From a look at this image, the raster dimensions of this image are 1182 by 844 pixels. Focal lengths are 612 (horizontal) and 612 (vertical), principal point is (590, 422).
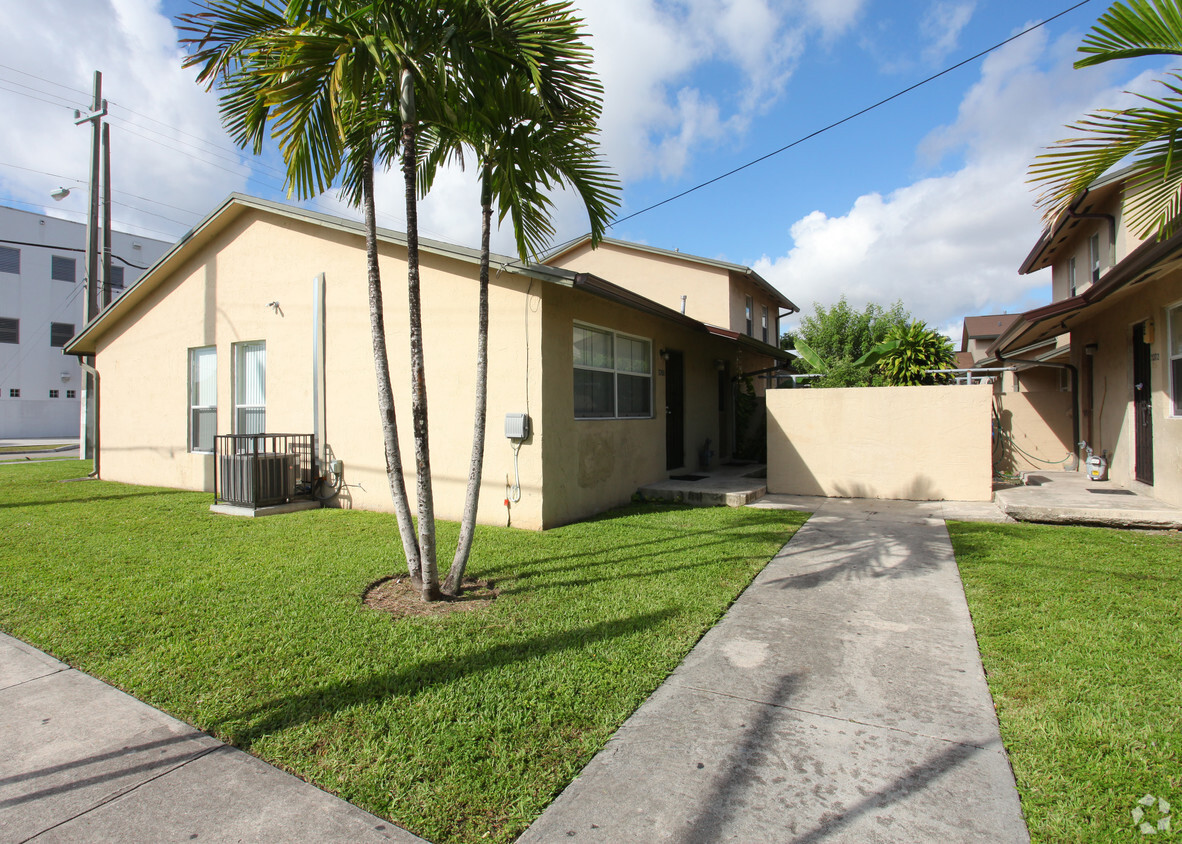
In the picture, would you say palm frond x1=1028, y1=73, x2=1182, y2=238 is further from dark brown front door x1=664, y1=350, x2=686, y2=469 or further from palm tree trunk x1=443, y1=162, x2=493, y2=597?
dark brown front door x1=664, y1=350, x2=686, y2=469

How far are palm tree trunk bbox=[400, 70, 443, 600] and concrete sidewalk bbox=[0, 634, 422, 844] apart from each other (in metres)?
1.93

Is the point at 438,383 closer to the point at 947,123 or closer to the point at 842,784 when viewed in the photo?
the point at 842,784

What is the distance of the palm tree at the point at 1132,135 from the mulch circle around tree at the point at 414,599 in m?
5.23

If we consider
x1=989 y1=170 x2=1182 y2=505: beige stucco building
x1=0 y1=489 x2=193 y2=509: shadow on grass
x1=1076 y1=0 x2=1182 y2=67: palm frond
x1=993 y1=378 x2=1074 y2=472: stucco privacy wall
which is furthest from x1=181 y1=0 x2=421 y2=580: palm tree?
x1=993 y1=378 x2=1074 y2=472: stucco privacy wall

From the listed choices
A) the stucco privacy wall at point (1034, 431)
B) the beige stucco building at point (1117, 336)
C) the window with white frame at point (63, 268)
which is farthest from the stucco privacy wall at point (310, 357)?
the window with white frame at point (63, 268)

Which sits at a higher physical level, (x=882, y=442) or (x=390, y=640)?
(x=882, y=442)

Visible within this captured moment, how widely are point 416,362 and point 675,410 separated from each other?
25.6 feet

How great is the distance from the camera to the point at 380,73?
4301 mm

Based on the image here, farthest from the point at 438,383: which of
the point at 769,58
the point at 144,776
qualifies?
the point at 769,58

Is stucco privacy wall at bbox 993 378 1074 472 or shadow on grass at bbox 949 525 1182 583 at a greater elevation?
stucco privacy wall at bbox 993 378 1074 472

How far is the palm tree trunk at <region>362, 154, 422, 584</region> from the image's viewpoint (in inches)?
185

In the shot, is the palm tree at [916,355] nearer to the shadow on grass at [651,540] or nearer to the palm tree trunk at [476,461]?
the shadow on grass at [651,540]

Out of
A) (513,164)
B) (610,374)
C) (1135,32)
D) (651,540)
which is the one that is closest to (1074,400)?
(610,374)

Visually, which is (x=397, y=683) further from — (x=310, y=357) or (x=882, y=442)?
(x=882, y=442)
